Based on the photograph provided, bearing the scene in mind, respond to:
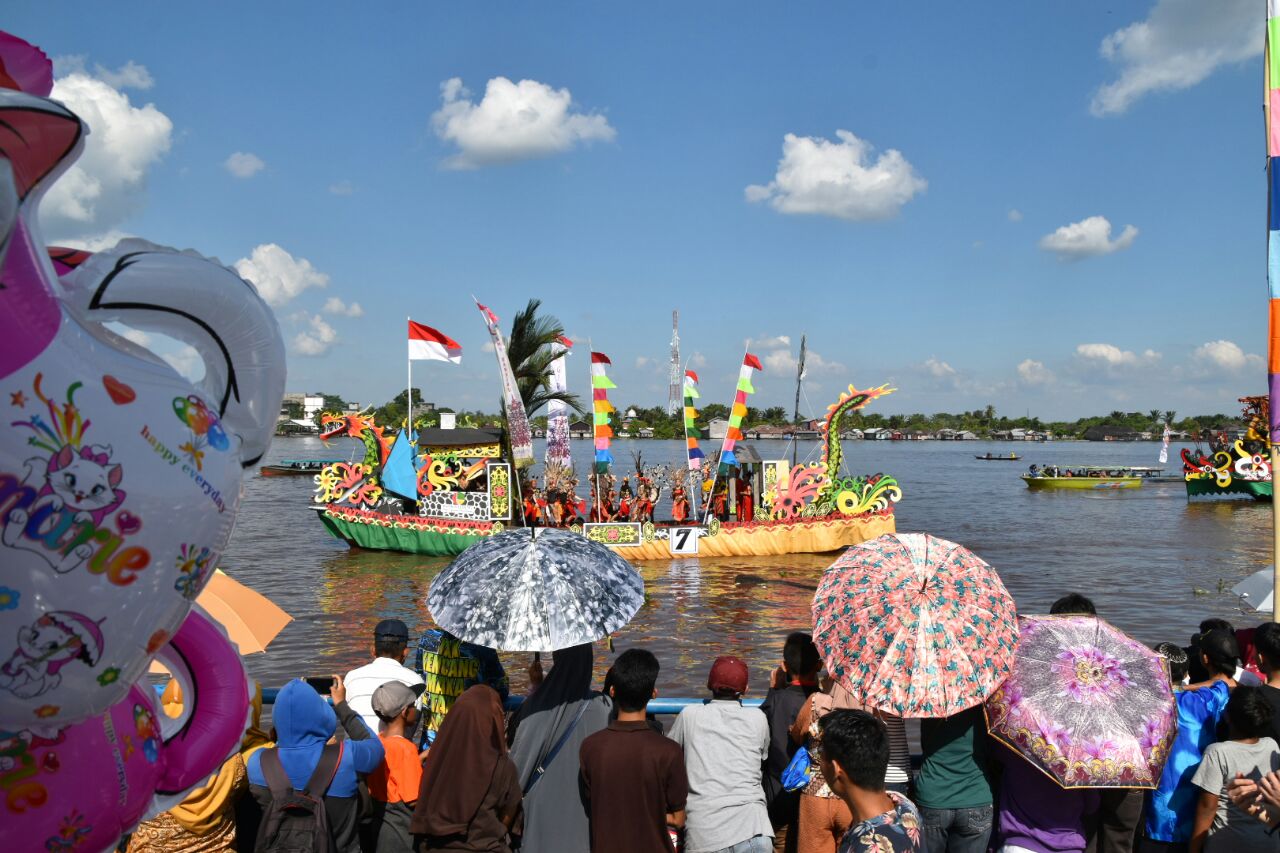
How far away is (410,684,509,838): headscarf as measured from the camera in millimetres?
3381

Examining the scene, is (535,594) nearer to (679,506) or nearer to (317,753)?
(317,753)

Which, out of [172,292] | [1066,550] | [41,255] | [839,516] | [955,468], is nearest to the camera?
[41,255]

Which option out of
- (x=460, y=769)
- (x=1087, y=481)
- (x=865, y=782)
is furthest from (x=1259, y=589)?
(x=1087, y=481)

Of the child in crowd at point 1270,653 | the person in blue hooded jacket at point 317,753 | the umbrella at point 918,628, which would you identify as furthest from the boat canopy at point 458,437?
the child in crowd at point 1270,653

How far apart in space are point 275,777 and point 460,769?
2.27ft

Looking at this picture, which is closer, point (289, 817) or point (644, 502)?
point (289, 817)

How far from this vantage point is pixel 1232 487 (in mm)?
40812

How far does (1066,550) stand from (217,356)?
1068 inches

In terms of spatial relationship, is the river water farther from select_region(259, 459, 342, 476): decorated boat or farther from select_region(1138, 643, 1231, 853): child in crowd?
select_region(259, 459, 342, 476): decorated boat

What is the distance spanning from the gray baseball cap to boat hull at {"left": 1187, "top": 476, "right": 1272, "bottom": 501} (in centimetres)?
4473

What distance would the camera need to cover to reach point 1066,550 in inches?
1022

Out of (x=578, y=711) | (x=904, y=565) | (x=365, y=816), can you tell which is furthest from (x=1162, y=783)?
(x=365, y=816)

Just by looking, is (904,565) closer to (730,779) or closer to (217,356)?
(730,779)

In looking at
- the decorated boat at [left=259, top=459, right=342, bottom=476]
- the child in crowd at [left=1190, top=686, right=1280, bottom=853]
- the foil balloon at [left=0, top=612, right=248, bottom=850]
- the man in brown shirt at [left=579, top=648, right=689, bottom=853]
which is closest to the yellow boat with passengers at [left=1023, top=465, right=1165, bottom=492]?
the decorated boat at [left=259, top=459, right=342, bottom=476]
